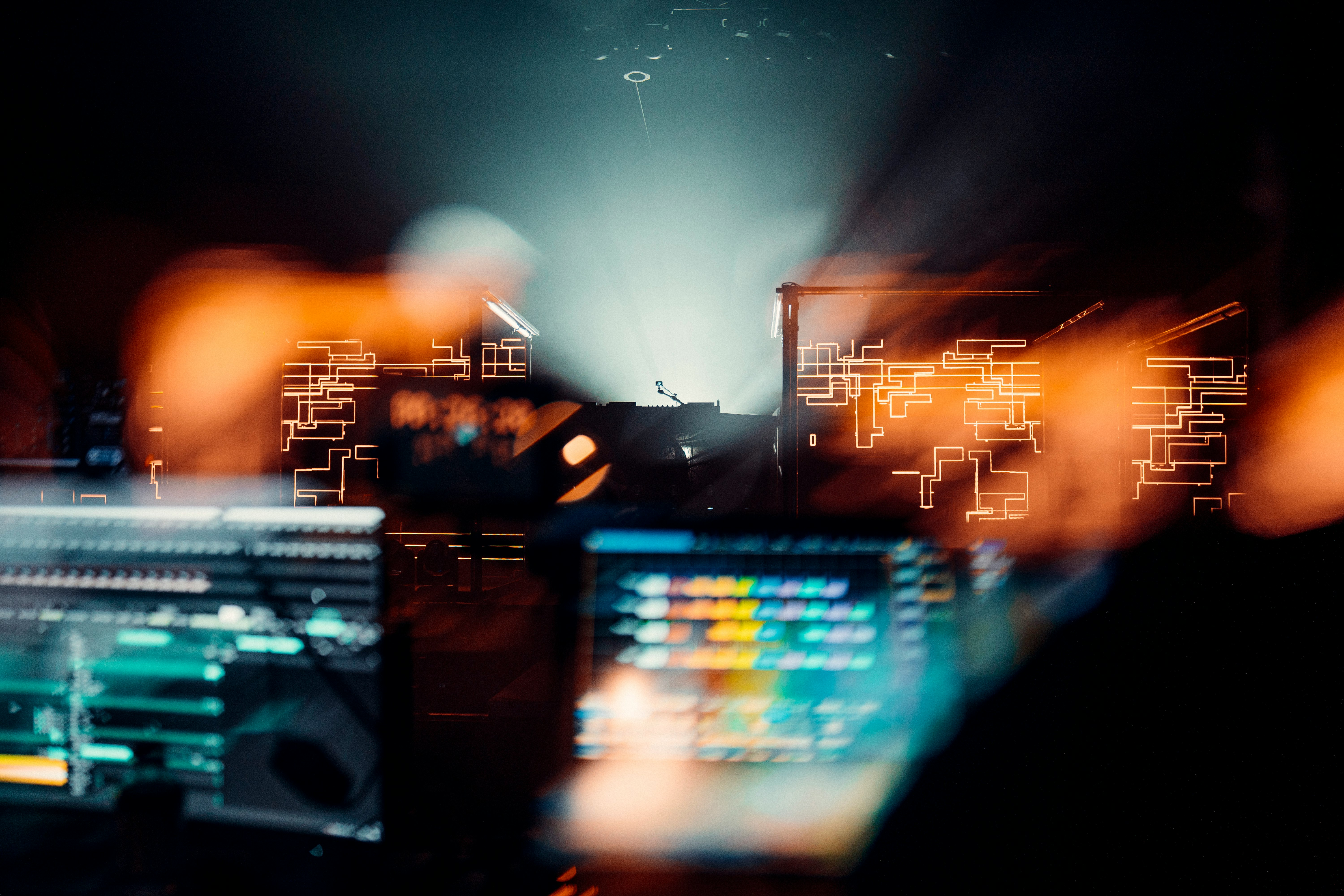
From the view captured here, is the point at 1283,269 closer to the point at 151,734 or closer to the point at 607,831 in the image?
the point at 607,831

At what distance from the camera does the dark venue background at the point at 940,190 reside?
53cm

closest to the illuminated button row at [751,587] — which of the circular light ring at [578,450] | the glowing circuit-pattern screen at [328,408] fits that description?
the circular light ring at [578,450]

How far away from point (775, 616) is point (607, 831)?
0.90 ft

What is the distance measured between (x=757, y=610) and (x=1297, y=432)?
5.06ft

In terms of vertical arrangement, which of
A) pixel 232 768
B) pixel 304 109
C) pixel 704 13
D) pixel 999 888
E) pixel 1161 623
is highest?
pixel 704 13

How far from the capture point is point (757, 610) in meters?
0.51

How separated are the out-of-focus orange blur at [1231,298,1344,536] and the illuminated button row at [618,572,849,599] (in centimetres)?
108

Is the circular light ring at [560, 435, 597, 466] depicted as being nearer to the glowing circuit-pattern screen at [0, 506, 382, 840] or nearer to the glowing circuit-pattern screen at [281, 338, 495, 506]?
the glowing circuit-pattern screen at [281, 338, 495, 506]

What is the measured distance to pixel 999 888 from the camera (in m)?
0.53

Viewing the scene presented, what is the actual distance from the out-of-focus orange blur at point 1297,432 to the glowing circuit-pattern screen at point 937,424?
2.17 ft

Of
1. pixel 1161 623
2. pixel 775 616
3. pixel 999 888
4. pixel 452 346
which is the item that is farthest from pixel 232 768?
pixel 452 346

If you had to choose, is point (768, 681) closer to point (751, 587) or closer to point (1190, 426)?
point (751, 587)

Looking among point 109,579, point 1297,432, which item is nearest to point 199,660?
point 109,579

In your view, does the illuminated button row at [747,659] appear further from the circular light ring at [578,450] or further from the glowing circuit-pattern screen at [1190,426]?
the glowing circuit-pattern screen at [1190,426]
